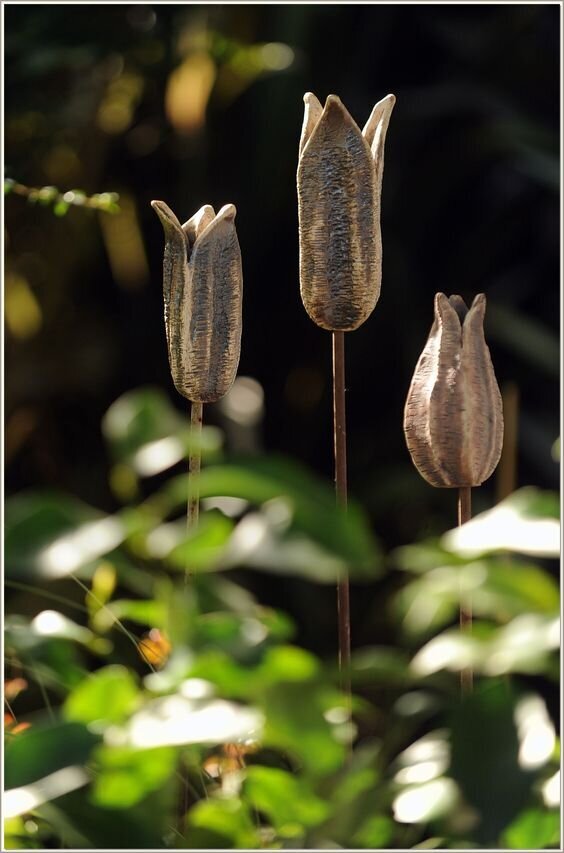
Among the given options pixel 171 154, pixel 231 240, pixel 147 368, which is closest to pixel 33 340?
pixel 147 368

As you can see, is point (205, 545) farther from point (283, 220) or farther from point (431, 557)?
point (283, 220)

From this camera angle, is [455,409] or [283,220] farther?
[283,220]

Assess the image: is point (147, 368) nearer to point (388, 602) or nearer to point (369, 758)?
point (388, 602)

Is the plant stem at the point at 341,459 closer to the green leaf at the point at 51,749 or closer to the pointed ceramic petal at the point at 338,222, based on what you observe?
the pointed ceramic petal at the point at 338,222

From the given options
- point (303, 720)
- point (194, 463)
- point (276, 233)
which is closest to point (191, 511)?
point (194, 463)

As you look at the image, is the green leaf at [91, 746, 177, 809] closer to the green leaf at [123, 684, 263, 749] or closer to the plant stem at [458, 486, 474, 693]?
the green leaf at [123, 684, 263, 749]

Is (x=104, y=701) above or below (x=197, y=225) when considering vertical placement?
below

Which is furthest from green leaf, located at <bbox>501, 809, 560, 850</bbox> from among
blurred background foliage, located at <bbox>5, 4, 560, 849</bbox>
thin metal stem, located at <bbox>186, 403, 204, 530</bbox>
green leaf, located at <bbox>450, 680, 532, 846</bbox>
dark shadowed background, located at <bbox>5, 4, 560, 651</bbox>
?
dark shadowed background, located at <bbox>5, 4, 560, 651</bbox>

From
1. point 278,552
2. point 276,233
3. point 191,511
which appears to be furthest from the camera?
point 276,233
